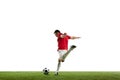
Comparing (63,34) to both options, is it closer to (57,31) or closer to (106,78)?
(57,31)

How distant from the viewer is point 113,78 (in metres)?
28.3

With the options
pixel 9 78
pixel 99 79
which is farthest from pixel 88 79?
pixel 9 78

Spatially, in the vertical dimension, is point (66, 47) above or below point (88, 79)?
above

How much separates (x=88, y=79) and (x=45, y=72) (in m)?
3.87

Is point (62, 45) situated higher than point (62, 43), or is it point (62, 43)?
point (62, 43)

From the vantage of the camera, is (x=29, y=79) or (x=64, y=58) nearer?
(x=29, y=79)

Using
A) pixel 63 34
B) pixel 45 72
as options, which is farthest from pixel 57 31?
pixel 45 72

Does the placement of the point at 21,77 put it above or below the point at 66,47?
below

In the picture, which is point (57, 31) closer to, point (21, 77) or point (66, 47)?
point (66, 47)

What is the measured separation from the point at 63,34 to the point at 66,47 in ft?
2.96

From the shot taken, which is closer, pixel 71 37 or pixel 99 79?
pixel 99 79

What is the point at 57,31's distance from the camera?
96.1ft

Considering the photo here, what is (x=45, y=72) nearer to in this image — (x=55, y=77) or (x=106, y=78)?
(x=55, y=77)

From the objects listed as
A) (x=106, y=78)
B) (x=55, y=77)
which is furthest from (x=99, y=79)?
(x=55, y=77)
